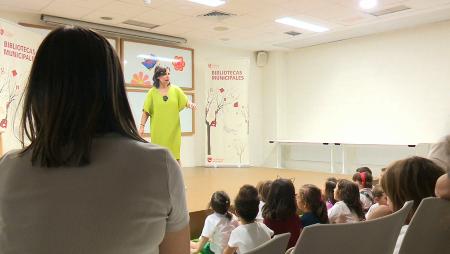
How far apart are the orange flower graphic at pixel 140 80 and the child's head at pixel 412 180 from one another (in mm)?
5843

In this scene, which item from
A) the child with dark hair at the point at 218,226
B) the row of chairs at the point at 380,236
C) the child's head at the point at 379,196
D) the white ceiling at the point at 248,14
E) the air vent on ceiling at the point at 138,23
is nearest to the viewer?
the row of chairs at the point at 380,236

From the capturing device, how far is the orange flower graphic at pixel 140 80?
7.04m

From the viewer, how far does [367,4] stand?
219 inches

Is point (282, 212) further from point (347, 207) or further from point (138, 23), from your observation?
point (138, 23)

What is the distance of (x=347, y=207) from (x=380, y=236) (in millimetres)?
1480

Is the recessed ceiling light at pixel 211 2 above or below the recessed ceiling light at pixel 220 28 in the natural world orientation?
above

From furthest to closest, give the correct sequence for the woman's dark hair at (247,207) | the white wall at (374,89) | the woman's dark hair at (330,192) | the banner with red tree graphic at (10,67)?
the white wall at (374,89), the banner with red tree graphic at (10,67), the woman's dark hair at (330,192), the woman's dark hair at (247,207)

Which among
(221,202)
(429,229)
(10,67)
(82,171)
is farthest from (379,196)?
(10,67)

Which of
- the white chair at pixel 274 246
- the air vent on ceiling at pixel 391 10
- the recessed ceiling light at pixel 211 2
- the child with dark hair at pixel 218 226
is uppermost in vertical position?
the air vent on ceiling at pixel 391 10

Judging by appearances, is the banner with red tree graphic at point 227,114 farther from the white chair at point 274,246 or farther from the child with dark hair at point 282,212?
the white chair at point 274,246

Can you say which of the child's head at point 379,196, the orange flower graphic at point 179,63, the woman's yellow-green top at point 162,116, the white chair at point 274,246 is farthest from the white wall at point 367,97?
the white chair at point 274,246

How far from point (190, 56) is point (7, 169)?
7.06m

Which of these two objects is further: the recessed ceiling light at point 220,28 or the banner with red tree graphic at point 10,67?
the recessed ceiling light at point 220,28

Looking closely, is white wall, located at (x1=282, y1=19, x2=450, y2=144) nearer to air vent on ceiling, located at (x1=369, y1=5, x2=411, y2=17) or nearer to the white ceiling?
the white ceiling
